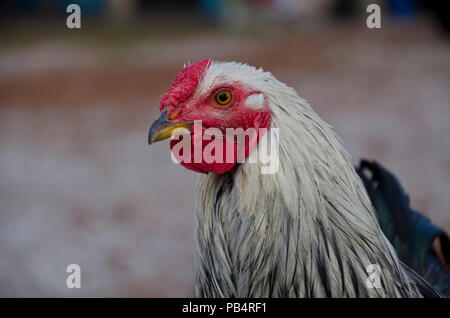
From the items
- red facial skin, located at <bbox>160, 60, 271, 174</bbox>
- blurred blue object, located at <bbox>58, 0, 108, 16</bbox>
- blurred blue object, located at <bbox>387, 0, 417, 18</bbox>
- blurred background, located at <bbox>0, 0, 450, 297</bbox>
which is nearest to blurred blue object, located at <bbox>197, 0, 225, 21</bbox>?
blurred background, located at <bbox>0, 0, 450, 297</bbox>

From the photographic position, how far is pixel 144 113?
8508 mm

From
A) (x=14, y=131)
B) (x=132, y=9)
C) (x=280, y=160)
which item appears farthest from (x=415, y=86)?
(x=132, y=9)

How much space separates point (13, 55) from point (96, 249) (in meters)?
9.38

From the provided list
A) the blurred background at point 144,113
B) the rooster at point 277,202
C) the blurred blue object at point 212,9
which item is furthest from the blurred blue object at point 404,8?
the rooster at point 277,202

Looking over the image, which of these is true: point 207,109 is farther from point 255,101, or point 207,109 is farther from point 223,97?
point 255,101

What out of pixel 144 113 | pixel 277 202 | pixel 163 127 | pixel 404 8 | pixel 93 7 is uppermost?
pixel 93 7

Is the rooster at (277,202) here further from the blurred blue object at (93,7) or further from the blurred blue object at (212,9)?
the blurred blue object at (93,7)

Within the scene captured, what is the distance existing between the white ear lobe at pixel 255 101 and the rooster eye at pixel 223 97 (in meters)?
0.09

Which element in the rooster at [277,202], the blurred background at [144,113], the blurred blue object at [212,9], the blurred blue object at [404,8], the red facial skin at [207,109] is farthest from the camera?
the blurred blue object at [212,9]

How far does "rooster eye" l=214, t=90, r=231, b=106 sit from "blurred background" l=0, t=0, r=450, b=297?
2.51 m

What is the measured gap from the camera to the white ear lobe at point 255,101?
1.88 meters

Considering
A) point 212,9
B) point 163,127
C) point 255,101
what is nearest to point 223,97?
point 255,101

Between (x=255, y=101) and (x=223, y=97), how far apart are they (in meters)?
0.14
